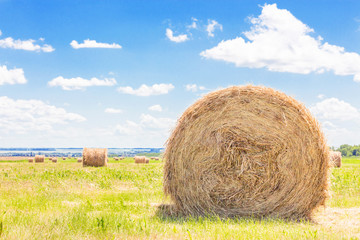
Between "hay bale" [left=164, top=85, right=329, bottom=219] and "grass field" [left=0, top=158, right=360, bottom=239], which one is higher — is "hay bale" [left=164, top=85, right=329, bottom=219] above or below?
above

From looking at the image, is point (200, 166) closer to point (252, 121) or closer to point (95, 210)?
point (252, 121)

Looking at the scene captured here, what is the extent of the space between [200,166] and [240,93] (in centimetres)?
157

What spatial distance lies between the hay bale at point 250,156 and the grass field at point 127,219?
0.47m

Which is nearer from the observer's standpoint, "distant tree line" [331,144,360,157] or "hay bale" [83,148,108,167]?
"hay bale" [83,148,108,167]

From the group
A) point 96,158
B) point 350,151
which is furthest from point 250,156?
point 350,151

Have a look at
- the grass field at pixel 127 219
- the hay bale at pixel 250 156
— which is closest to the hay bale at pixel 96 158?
the grass field at pixel 127 219

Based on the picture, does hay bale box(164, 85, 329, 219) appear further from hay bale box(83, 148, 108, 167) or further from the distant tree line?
the distant tree line

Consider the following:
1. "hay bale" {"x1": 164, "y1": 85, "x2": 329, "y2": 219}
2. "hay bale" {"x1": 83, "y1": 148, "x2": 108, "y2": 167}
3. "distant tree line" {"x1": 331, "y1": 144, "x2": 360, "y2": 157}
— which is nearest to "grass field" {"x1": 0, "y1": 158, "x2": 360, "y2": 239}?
"hay bale" {"x1": 164, "y1": 85, "x2": 329, "y2": 219}

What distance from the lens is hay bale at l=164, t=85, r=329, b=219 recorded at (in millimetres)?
7445

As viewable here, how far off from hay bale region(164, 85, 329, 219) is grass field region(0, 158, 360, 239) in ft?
1.53

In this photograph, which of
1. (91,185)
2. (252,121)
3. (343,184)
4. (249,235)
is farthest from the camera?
(91,185)

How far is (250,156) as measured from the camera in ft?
24.4

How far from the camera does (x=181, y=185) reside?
7.74 m

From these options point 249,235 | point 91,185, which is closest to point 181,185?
point 249,235
